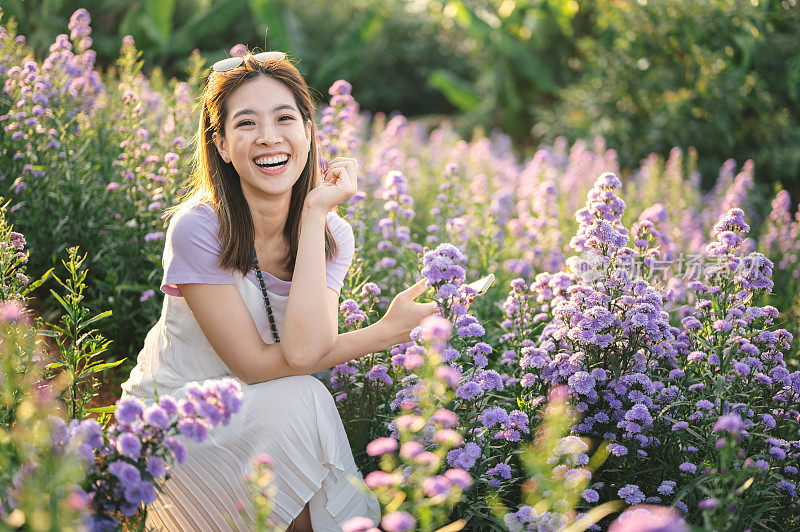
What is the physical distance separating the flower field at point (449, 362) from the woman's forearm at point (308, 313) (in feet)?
1.00

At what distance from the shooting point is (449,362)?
2.15 metres

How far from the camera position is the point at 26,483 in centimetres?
132

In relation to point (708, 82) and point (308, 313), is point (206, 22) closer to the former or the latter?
point (708, 82)

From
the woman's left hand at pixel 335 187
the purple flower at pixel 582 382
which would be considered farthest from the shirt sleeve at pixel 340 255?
the purple flower at pixel 582 382

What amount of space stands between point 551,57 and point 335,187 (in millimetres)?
11488

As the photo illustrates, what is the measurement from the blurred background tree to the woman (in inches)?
110

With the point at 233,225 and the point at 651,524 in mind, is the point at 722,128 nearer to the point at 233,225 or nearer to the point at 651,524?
the point at 233,225

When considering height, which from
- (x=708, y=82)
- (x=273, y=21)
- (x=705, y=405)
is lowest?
(x=705, y=405)

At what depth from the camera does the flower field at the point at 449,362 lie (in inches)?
59.5

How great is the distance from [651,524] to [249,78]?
185cm

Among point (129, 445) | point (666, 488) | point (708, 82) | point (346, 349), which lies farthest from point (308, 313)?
point (708, 82)

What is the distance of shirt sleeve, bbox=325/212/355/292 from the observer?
243 cm

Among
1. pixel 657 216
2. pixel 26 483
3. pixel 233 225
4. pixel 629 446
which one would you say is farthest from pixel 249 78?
pixel 657 216

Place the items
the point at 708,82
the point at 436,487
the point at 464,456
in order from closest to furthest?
the point at 436,487 < the point at 464,456 < the point at 708,82
